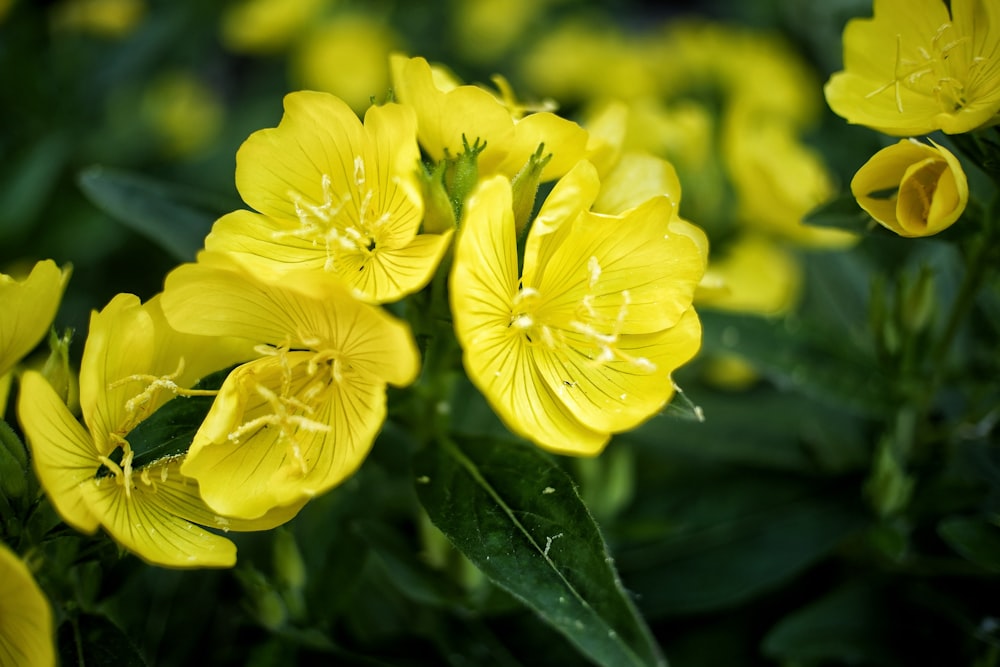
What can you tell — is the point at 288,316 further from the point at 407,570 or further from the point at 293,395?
the point at 407,570

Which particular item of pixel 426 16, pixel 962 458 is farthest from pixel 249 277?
pixel 426 16

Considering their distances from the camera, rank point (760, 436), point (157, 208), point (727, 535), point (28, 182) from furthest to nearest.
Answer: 1. point (28, 182)
2. point (760, 436)
3. point (727, 535)
4. point (157, 208)

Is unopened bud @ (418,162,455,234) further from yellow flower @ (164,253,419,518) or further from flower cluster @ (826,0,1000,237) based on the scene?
flower cluster @ (826,0,1000,237)

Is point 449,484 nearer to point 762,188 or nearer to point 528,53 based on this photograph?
point 762,188

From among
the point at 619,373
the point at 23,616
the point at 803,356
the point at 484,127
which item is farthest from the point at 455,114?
the point at 803,356

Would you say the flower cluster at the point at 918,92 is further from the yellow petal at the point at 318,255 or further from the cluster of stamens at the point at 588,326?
the yellow petal at the point at 318,255

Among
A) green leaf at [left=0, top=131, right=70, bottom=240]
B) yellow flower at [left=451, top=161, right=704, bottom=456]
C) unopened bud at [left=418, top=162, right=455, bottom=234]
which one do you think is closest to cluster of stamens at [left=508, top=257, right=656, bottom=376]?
yellow flower at [left=451, top=161, right=704, bottom=456]

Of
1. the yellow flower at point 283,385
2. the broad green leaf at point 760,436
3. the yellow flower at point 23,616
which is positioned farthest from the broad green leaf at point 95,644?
the broad green leaf at point 760,436
